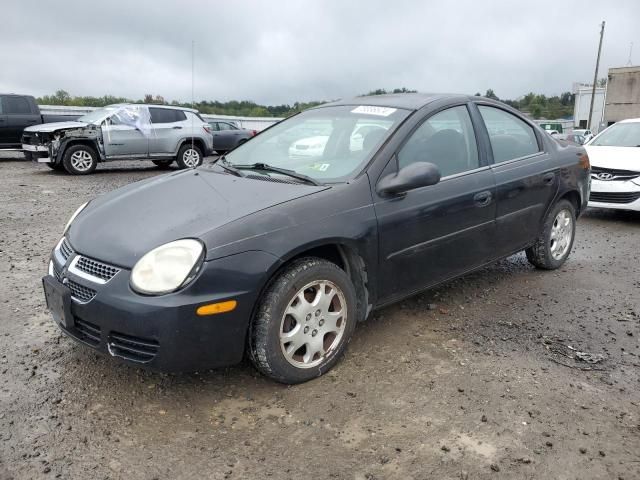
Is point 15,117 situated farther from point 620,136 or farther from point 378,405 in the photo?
point 378,405

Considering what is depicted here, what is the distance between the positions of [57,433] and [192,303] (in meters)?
0.89

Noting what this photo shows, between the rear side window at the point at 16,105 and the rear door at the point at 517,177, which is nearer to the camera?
the rear door at the point at 517,177

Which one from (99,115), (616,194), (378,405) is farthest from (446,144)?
(99,115)

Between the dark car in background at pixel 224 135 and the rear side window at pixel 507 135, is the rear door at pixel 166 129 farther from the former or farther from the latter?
the rear side window at pixel 507 135

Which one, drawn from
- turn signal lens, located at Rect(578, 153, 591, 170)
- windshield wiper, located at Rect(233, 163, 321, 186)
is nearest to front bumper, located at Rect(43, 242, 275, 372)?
windshield wiper, located at Rect(233, 163, 321, 186)

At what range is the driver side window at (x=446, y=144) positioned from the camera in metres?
3.48

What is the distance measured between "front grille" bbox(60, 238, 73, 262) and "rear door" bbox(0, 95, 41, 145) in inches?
521

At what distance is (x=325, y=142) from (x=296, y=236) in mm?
1123

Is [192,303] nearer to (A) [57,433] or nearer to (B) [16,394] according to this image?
(A) [57,433]

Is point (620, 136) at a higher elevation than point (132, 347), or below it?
higher

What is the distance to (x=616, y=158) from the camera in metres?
7.48

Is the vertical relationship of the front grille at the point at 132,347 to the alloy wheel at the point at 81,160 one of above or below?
below

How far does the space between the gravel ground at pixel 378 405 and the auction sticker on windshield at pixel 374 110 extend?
144 cm

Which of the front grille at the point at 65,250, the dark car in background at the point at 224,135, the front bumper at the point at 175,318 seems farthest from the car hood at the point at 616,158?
the dark car in background at the point at 224,135
